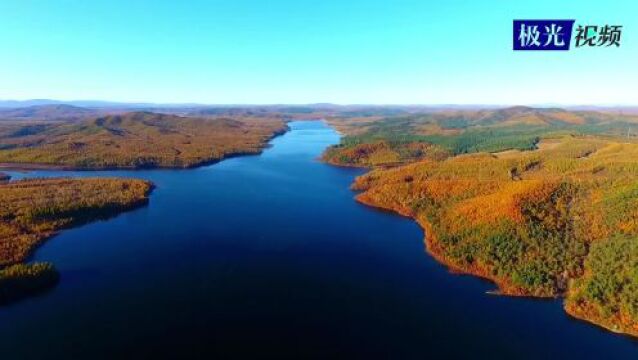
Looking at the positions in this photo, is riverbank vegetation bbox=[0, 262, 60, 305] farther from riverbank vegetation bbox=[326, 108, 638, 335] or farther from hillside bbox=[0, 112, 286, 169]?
hillside bbox=[0, 112, 286, 169]

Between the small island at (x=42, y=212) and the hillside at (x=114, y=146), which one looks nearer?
the small island at (x=42, y=212)

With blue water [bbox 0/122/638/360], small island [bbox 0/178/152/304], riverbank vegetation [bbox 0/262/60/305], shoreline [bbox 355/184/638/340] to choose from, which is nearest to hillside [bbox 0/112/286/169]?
small island [bbox 0/178/152/304]

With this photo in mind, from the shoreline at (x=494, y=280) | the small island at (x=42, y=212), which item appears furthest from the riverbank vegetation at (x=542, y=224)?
the small island at (x=42, y=212)

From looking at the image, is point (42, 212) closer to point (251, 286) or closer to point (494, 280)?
point (251, 286)

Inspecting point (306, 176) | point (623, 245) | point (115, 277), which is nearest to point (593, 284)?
point (623, 245)

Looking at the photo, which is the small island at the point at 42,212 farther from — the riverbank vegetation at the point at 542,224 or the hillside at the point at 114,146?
the riverbank vegetation at the point at 542,224

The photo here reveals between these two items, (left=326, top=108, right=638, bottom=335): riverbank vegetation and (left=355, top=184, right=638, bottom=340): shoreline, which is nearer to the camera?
(left=355, top=184, right=638, bottom=340): shoreline

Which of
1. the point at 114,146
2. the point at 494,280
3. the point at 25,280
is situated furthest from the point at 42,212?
the point at 114,146
